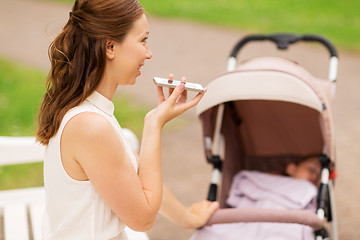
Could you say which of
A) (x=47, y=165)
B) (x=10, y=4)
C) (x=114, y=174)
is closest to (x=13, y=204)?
(x=47, y=165)

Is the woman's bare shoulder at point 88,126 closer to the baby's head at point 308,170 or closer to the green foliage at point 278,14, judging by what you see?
the baby's head at point 308,170

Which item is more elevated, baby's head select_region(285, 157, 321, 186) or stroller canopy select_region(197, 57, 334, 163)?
stroller canopy select_region(197, 57, 334, 163)

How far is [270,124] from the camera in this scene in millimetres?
3152

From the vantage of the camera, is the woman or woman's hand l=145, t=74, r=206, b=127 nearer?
the woman

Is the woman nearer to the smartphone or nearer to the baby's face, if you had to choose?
the smartphone

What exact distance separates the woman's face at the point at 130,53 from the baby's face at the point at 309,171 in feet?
5.41

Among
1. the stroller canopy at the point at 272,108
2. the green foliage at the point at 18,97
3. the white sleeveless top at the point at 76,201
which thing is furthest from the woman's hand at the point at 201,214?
the green foliage at the point at 18,97

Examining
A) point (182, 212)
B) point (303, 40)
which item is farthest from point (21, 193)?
point (303, 40)

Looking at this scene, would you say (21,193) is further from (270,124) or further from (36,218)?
(270,124)

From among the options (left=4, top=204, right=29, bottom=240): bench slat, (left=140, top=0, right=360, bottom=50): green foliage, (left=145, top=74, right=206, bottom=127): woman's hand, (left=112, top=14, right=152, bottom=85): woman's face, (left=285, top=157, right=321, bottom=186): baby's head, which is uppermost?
(left=140, top=0, right=360, bottom=50): green foliage

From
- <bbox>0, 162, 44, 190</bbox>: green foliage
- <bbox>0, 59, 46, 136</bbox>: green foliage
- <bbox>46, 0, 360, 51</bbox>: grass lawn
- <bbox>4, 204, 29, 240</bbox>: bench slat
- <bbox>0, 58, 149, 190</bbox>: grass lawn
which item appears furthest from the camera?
<bbox>46, 0, 360, 51</bbox>: grass lawn

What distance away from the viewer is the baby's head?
3.02 m

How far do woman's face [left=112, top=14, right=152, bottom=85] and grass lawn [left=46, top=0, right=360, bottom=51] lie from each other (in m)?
6.26

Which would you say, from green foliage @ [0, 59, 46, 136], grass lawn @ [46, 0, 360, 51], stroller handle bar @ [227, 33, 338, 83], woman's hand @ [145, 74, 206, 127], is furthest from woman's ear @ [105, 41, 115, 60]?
grass lawn @ [46, 0, 360, 51]
